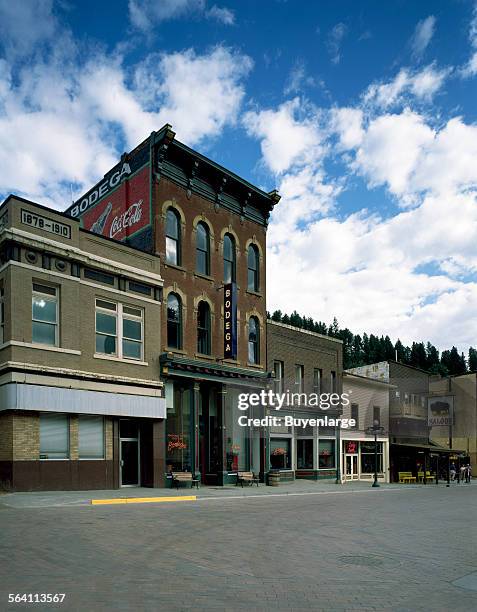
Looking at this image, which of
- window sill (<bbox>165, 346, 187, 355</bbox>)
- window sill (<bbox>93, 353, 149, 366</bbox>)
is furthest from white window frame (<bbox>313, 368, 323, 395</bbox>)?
window sill (<bbox>93, 353, 149, 366</bbox>)

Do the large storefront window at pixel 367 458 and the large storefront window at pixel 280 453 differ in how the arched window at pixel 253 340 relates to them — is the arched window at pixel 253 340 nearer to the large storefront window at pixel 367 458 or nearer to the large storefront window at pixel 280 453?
the large storefront window at pixel 280 453

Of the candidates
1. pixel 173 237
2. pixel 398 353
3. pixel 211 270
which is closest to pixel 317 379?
pixel 211 270

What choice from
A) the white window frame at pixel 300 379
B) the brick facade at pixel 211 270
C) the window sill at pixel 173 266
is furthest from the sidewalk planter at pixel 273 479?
the window sill at pixel 173 266

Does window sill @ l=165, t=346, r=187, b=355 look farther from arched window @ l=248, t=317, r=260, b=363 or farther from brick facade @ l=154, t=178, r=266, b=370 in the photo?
arched window @ l=248, t=317, r=260, b=363

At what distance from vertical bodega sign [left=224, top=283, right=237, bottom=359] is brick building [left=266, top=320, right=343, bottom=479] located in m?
4.63

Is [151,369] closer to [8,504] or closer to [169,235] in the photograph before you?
[169,235]

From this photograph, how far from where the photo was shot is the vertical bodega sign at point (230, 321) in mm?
30547

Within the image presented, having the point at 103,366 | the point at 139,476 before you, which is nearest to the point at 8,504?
the point at 103,366

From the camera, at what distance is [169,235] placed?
1144 inches

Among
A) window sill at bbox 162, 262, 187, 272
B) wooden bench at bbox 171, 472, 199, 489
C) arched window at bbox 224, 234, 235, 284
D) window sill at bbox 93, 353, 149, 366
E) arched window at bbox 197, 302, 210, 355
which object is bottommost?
wooden bench at bbox 171, 472, 199, 489

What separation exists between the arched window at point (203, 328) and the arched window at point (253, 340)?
3.58 metres

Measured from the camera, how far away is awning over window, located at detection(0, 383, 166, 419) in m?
20.9

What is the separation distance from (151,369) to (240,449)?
7.87 metres

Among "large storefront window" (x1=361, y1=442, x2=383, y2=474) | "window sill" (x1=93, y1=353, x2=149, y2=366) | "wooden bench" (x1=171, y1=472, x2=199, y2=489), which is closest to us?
"window sill" (x1=93, y1=353, x2=149, y2=366)
